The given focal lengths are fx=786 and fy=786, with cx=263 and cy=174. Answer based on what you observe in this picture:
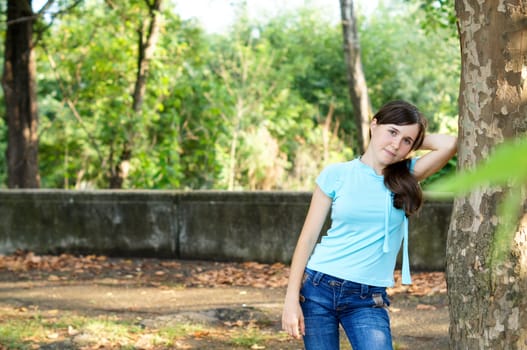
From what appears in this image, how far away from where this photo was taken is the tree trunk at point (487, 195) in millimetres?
2891

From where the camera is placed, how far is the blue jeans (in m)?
2.85

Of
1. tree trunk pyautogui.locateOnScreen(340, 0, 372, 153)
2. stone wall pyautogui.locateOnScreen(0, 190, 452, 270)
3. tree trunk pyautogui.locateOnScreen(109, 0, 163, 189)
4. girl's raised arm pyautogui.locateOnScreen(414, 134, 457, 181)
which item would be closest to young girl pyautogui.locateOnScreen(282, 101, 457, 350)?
girl's raised arm pyautogui.locateOnScreen(414, 134, 457, 181)

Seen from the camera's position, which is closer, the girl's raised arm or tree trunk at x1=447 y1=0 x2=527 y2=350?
tree trunk at x1=447 y1=0 x2=527 y2=350

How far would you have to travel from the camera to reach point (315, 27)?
30.0 metres

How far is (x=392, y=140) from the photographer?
2896 mm

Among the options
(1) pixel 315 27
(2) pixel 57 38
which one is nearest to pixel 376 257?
(2) pixel 57 38

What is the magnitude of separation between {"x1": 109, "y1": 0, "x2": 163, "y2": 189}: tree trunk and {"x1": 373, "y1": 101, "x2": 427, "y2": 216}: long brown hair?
11238mm

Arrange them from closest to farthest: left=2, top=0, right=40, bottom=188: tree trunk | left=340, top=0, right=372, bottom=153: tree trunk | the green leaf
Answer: the green leaf < left=340, top=0, right=372, bottom=153: tree trunk < left=2, top=0, right=40, bottom=188: tree trunk

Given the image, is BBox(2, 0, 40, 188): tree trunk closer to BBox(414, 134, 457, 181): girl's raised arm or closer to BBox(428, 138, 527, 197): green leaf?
BBox(414, 134, 457, 181): girl's raised arm

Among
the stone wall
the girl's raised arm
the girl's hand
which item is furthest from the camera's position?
the stone wall

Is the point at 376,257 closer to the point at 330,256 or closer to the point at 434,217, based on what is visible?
the point at 330,256

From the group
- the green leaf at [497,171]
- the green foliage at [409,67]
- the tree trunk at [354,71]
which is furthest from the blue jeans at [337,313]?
the green foliage at [409,67]

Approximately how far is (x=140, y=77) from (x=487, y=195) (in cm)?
1170

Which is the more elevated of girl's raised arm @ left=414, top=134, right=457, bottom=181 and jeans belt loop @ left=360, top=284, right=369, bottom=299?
girl's raised arm @ left=414, top=134, right=457, bottom=181
